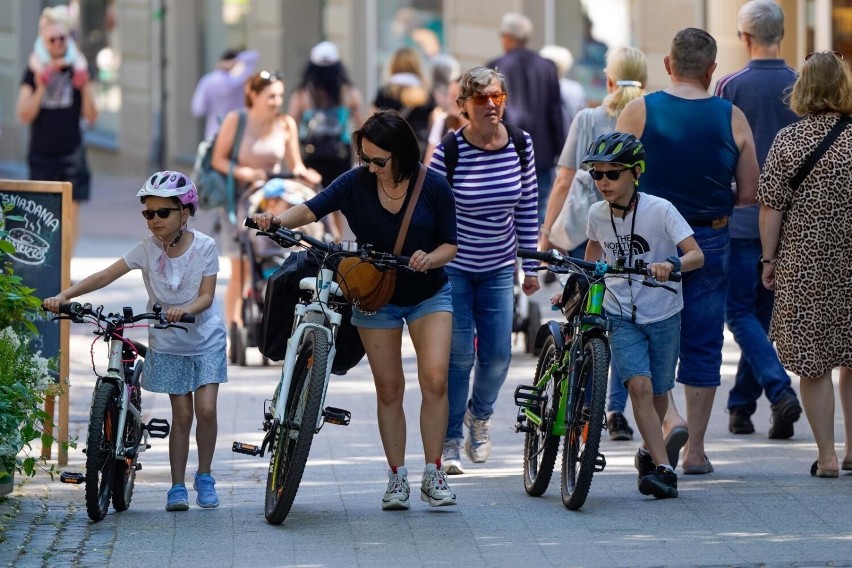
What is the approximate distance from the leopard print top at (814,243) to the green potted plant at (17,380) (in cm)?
320

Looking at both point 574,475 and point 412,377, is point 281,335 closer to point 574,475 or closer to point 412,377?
point 574,475

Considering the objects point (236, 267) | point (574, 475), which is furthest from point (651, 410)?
point (236, 267)

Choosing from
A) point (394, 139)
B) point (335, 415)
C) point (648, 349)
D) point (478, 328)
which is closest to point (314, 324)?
point (335, 415)

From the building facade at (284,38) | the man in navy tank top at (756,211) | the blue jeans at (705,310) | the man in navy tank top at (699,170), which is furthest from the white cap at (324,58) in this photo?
the blue jeans at (705,310)

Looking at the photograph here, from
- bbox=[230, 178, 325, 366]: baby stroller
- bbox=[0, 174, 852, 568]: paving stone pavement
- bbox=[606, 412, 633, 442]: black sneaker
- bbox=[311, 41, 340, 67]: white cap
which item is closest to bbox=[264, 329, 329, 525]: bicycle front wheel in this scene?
bbox=[0, 174, 852, 568]: paving stone pavement

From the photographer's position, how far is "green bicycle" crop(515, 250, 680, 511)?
7.58 metres

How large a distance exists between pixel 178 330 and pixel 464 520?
4.76ft

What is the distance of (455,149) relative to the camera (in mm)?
8797

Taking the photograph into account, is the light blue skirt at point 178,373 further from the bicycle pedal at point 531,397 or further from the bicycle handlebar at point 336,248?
the bicycle pedal at point 531,397

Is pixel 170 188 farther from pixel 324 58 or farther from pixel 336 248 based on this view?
pixel 324 58

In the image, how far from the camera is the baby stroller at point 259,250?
12.1m

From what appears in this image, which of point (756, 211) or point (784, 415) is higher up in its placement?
point (756, 211)

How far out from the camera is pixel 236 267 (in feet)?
41.9

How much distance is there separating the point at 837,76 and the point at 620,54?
1693mm
